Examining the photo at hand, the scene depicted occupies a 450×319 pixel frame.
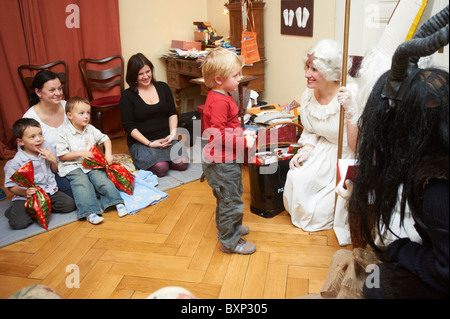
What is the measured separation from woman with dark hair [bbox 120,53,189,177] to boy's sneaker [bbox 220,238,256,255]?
124cm

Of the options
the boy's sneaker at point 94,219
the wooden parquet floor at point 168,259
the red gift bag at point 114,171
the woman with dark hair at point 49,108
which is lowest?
the wooden parquet floor at point 168,259

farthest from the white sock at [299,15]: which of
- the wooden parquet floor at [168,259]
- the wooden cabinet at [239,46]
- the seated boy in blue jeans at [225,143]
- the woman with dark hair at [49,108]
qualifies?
the woman with dark hair at [49,108]

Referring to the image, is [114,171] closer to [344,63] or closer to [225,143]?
[225,143]

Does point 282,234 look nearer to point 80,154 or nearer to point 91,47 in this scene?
point 80,154

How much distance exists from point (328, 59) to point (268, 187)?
85 cm

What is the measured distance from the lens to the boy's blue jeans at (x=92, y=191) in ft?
8.70

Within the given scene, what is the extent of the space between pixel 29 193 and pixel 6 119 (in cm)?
154

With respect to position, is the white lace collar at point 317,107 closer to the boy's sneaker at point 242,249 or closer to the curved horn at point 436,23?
the boy's sneaker at point 242,249

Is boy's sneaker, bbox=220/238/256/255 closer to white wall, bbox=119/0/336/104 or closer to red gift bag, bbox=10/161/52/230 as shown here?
red gift bag, bbox=10/161/52/230

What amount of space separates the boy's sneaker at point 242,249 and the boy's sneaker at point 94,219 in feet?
2.99

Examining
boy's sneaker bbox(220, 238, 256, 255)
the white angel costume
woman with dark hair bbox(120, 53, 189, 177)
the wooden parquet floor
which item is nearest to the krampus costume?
the wooden parquet floor

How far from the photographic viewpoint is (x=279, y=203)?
2531 millimetres

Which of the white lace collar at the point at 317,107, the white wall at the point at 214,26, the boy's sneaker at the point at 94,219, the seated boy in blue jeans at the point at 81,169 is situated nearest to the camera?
the white lace collar at the point at 317,107
